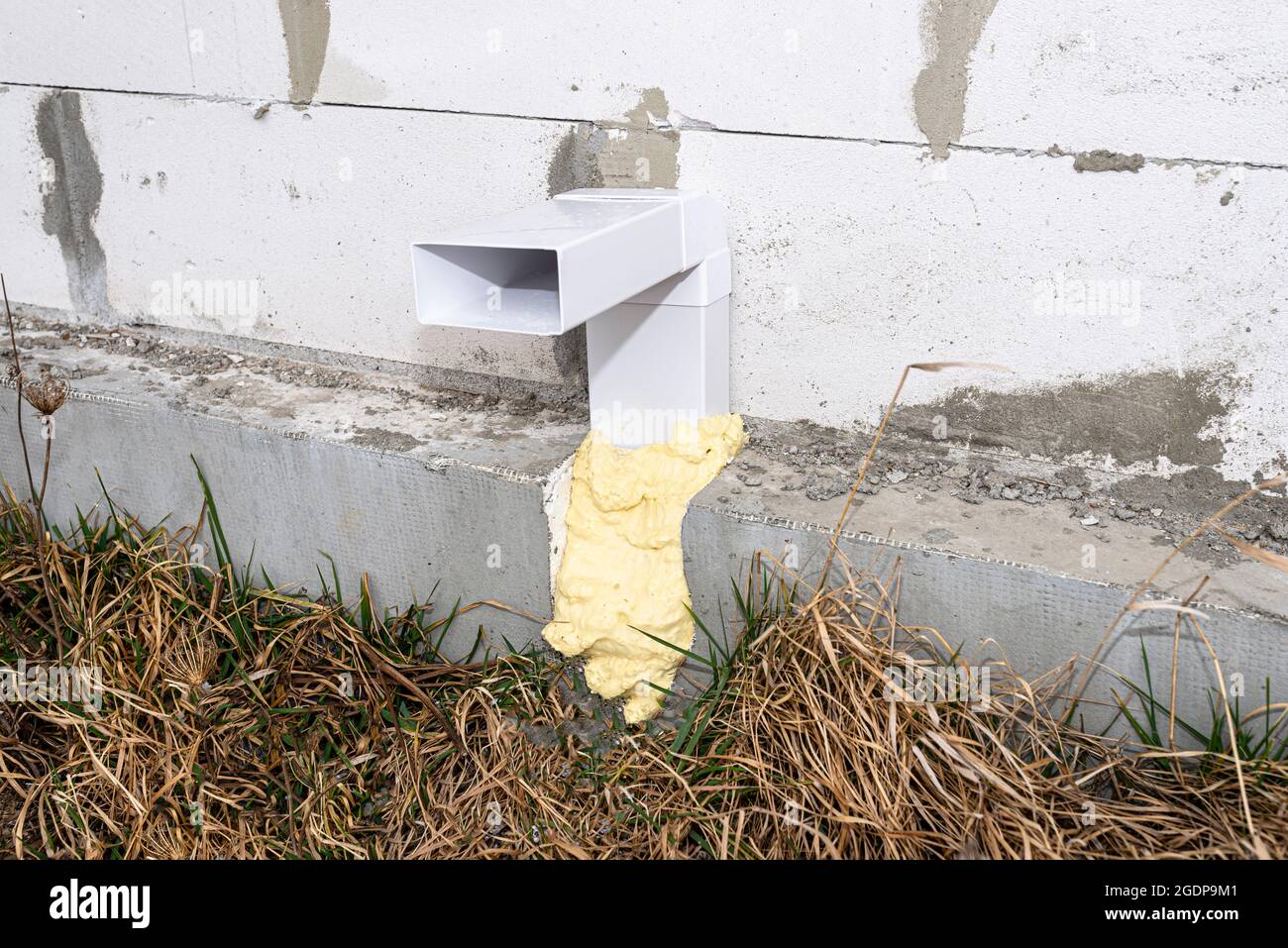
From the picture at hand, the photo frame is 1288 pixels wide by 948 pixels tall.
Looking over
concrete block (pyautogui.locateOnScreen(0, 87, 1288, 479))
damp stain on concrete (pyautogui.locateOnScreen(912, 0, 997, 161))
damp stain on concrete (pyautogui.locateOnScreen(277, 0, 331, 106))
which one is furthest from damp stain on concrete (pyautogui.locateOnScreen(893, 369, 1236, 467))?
damp stain on concrete (pyautogui.locateOnScreen(277, 0, 331, 106))

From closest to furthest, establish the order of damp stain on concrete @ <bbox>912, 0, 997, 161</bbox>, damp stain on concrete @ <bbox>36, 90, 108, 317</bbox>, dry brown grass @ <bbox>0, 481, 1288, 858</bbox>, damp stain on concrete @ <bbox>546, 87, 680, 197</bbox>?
dry brown grass @ <bbox>0, 481, 1288, 858</bbox>
damp stain on concrete @ <bbox>912, 0, 997, 161</bbox>
damp stain on concrete @ <bbox>546, 87, 680, 197</bbox>
damp stain on concrete @ <bbox>36, 90, 108, 317</bbox>

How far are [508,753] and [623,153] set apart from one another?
1.34 m

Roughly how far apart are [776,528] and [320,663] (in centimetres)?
107

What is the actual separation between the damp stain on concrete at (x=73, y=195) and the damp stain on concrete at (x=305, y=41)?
786mm

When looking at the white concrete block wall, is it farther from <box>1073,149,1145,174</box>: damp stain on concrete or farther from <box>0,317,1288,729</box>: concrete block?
<box>0,317,1288,729</box>: concrete block

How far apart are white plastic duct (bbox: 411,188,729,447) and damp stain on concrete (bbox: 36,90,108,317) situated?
1.64m

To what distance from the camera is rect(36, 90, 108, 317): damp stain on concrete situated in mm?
3379

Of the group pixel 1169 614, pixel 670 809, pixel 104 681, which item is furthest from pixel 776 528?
pixel 104 681

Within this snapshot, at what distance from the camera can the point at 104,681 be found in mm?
2613

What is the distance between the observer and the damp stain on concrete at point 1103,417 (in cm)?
238

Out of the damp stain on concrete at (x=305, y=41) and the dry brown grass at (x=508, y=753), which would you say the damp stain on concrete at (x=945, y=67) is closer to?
the dry brown grass at (x=508, y=753)

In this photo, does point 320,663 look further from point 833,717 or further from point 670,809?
point 833,717

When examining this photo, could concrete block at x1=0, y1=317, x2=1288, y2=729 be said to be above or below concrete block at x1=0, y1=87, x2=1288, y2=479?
below

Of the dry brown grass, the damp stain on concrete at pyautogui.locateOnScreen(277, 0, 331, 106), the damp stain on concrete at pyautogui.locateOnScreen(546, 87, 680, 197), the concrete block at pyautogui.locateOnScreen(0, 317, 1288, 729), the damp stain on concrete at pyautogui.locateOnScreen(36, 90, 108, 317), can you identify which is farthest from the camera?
the damp stain on concrete at pyautogui.locateOnScreen(36, 90, 108, 317)
